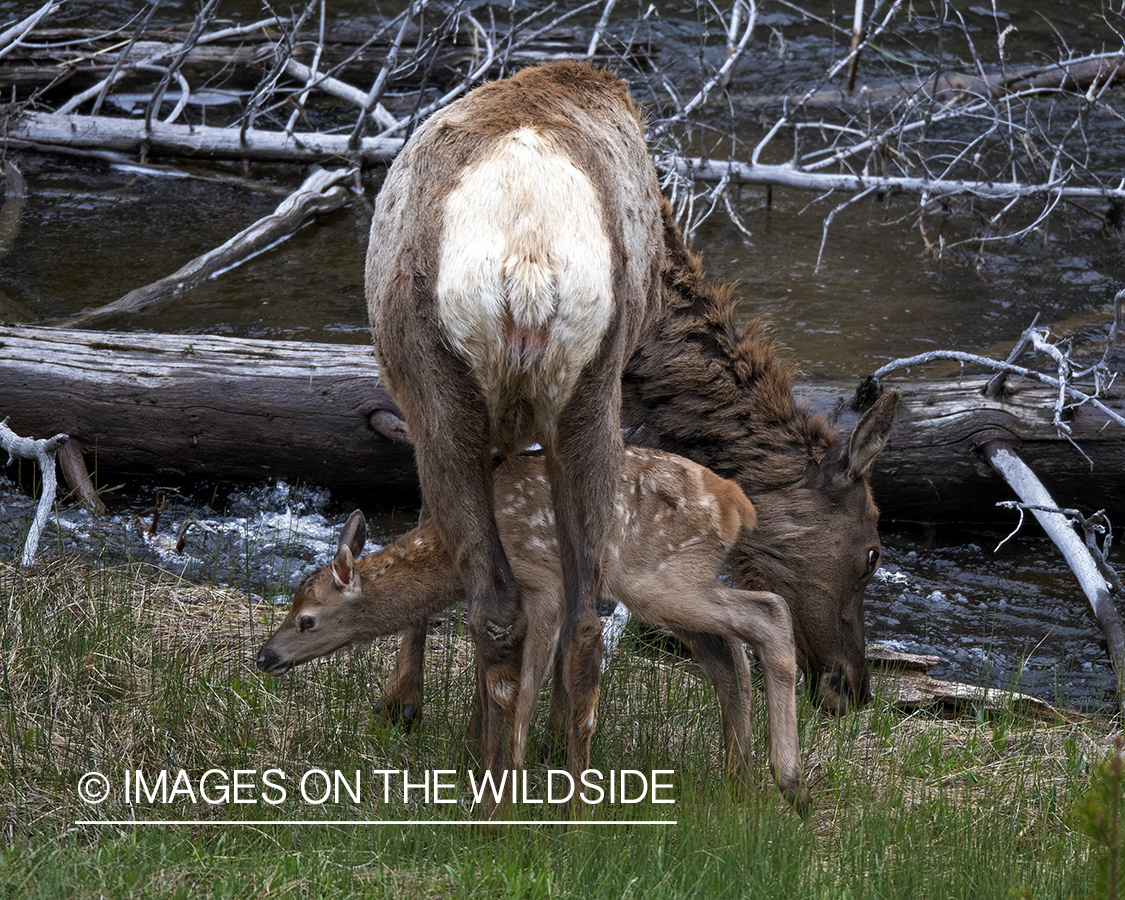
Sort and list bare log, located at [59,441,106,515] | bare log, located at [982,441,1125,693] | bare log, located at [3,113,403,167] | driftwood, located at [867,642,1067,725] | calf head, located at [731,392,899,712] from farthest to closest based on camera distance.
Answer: bare log, located at [3,113,403,167] → bare log, located at [59,441,106,515] → bare log, located at [982,441,1125,693] → driftwood, located at [867,642,1067,725] → calf head, located at [731,392,899,712]

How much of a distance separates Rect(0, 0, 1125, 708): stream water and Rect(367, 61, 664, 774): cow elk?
2.26 meters

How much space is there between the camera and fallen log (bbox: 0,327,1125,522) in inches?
261

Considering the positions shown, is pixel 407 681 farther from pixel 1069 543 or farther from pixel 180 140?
pixel 180 140

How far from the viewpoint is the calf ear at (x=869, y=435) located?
4773 millimetres

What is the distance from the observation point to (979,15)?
1434 cm

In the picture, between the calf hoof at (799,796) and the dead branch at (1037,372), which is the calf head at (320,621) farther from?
the dead branch at (1037,372)

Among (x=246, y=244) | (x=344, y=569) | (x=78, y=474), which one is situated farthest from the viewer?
(x=246, y=244)

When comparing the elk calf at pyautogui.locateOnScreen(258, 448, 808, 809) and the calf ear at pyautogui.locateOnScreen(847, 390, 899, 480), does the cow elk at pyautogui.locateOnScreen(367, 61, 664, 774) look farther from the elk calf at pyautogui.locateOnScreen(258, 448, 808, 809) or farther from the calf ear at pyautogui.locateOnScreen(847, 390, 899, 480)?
the calf ear at pyautogui.locateOnScreen(847, 390, 899, 480)

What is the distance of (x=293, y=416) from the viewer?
668 centimetres

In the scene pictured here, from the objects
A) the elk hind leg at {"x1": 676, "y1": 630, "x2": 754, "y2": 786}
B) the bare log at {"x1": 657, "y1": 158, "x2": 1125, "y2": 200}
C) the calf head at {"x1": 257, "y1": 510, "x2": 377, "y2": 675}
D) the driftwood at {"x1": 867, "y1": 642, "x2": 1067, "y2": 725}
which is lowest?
the driftwood at {"x1": 867, "y1": 642, "x2": 1067, "y2": 725}

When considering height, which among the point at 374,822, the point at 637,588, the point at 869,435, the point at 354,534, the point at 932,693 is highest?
the point at 869,435

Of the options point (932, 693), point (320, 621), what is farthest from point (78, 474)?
point (932, 693)

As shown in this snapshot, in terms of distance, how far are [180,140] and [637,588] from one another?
7772mm

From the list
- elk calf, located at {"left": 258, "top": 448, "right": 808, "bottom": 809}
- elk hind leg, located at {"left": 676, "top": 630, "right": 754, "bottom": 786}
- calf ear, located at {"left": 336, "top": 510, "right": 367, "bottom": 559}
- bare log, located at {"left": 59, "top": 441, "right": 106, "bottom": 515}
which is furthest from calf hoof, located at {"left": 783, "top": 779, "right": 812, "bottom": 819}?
bare log, located at {"left": 59, "top": 441, "right": 106, "bottom": 515}
